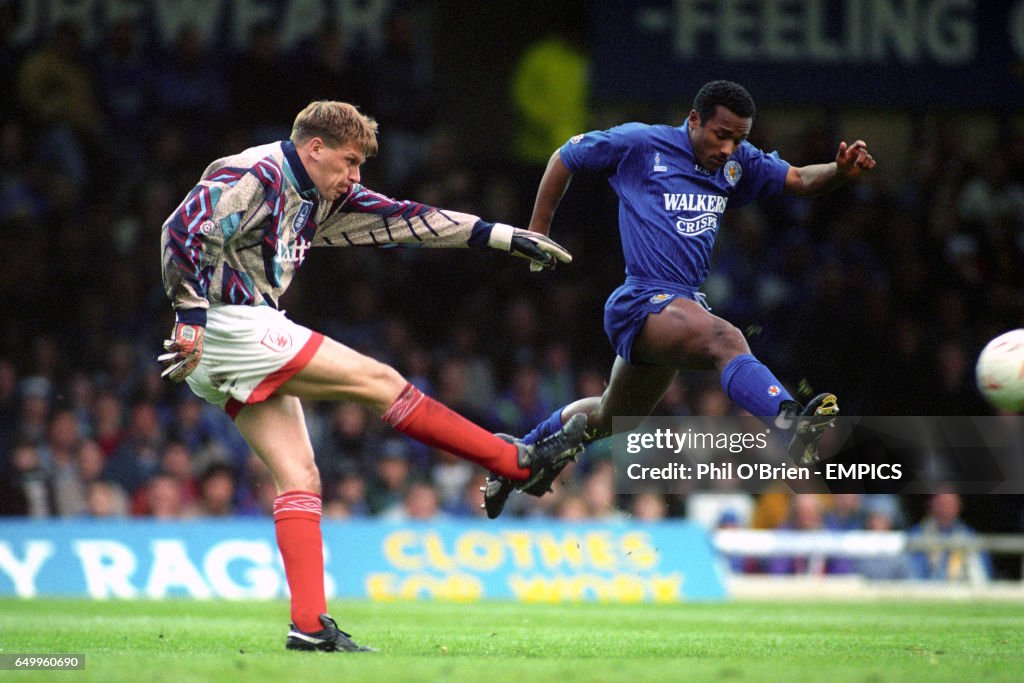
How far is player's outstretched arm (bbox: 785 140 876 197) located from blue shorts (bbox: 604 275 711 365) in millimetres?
901

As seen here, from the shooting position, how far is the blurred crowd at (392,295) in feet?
47.6

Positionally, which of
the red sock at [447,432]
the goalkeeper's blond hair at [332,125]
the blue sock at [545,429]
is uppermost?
the goalkeeper's blond hair at [332,125]

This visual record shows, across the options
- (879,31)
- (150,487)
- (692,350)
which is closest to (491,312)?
(150,487)

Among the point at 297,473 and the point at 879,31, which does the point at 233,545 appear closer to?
the point at 297,473

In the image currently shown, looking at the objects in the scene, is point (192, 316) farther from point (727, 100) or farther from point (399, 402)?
point (727, 100)

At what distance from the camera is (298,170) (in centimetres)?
670

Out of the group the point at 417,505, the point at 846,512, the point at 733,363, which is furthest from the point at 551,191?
the point at 846,512

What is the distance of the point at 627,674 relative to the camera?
585cm

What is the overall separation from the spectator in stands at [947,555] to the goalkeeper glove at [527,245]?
8.51 meters

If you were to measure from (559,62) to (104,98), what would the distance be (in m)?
5.98

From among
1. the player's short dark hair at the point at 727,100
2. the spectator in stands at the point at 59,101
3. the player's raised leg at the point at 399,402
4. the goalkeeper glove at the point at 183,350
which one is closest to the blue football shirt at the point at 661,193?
the player's short dark hair at the point at 727,100

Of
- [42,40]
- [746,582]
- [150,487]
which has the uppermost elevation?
[42,40]

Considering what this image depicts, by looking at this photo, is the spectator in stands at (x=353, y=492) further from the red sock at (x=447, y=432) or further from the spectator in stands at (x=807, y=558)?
the red sock at (x=447, y=432)

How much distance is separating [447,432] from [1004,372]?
322cm
